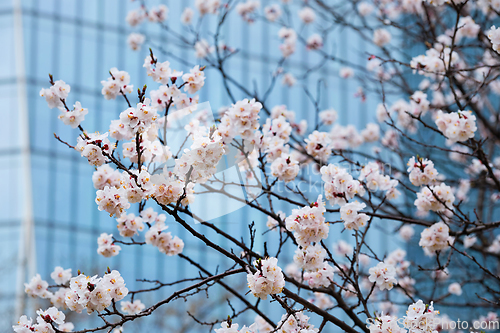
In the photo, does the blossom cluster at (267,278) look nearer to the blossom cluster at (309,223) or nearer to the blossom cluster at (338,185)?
the blossom cluster at (309,223)

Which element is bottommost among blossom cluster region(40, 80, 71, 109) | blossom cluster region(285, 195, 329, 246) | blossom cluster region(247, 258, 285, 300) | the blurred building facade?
blossom cluster region(247, 258, 285, 300)

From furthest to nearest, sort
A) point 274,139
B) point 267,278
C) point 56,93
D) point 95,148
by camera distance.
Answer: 1. point 274,139
2. point 56,93
3. point 95,148
4. point 267,278

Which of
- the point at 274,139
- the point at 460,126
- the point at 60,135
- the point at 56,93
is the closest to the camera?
the point at 56,93

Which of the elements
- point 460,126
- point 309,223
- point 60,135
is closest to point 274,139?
point 309,223

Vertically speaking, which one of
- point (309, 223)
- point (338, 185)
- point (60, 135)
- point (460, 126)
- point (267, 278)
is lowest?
point (267, 278)

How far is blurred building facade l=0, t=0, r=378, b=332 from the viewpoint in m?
11.2

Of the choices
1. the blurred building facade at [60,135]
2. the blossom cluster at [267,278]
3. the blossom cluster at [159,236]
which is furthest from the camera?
the blurred building facade at [60,135]

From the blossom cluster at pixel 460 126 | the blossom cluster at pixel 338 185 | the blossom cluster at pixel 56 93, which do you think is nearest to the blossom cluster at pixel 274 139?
the blossom cluster at pixel 338 185

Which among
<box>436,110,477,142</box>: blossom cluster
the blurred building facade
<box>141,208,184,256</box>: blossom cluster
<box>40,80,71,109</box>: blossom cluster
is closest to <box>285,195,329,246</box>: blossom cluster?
<box>141,208,184,256</box>: blossom cluster

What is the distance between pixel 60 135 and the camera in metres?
11.3

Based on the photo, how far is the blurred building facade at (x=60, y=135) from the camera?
36.9 feet

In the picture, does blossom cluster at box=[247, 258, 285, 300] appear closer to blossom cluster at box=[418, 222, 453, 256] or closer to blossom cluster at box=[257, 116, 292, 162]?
blossom cluster at box=[257, 116, 292, 162]

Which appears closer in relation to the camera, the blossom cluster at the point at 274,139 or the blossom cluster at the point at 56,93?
the blossom cluster at the point at 56,93

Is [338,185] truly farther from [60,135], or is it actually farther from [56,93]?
[60,135]
